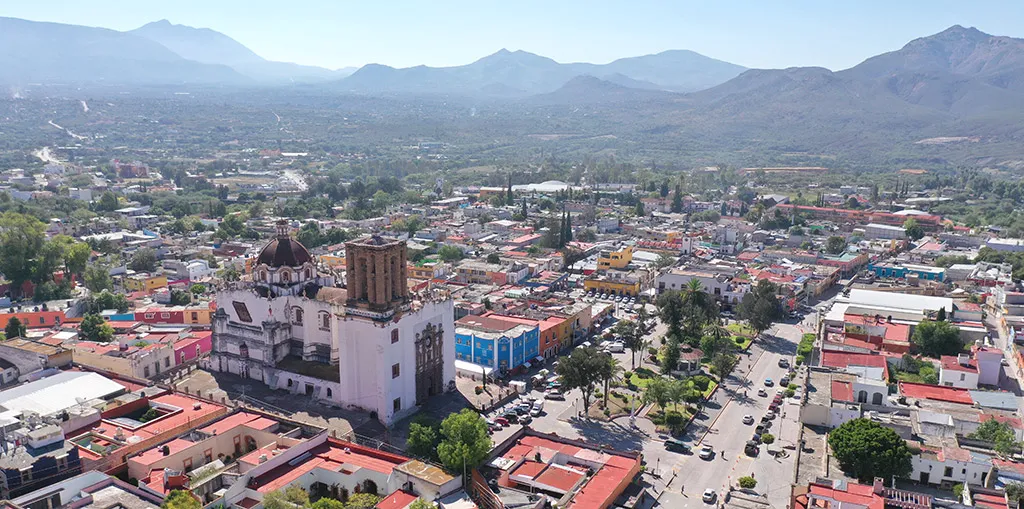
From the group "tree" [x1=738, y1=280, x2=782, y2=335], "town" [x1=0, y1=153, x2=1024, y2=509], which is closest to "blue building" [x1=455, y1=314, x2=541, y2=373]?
"town" [x1=0, y1=153, x2=1024, y2=509]

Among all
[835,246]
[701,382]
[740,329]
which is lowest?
[740,329]

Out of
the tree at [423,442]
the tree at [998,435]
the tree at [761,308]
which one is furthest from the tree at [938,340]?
the tree at [423,442]

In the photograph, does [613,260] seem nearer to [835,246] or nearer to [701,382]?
[835,246]

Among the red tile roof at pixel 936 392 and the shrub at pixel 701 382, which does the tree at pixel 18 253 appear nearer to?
the shrub at pixel 701 382

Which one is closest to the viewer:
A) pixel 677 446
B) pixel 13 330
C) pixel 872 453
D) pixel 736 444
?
pixel 872 453

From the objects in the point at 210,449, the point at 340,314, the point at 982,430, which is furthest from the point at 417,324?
the point at 982,430

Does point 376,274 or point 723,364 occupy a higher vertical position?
point 376,274

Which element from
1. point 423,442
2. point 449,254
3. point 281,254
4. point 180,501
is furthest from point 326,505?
point 449,254

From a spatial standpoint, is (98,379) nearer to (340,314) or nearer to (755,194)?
(340,314)
